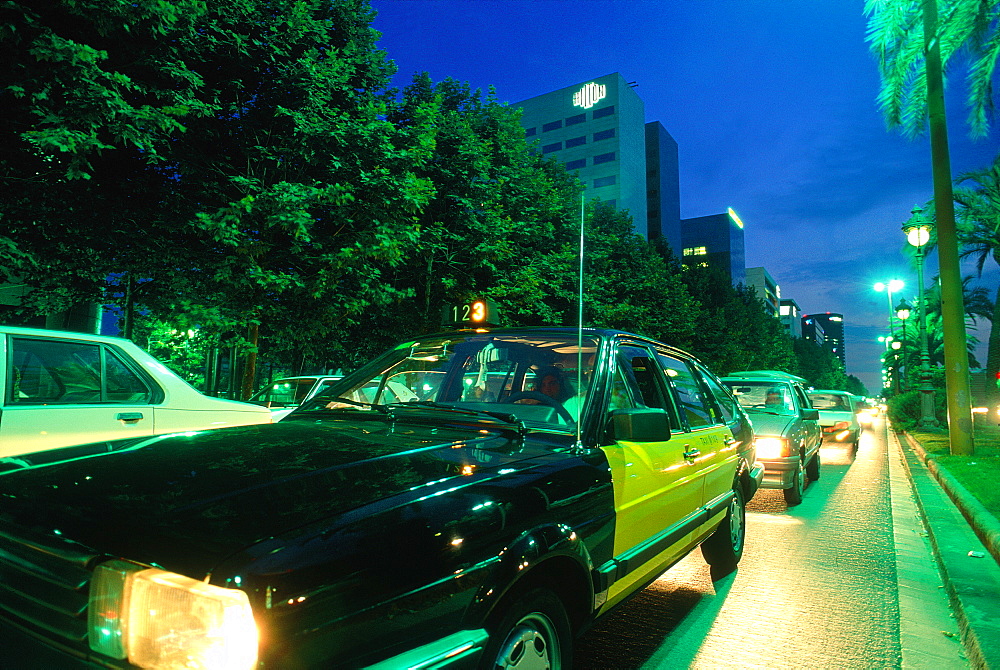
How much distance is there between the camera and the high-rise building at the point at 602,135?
68562 mm

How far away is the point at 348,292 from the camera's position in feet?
42.8

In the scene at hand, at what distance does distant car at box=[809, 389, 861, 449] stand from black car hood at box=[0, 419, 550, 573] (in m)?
14.5

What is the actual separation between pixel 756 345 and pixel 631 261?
97.9 ft

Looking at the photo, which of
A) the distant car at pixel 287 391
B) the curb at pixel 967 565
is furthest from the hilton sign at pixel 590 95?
the curb at pixel 967 565

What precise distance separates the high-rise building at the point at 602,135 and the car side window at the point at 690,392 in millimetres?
61615

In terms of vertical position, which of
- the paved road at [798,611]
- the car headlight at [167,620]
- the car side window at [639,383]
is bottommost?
the paved road at [798,611]

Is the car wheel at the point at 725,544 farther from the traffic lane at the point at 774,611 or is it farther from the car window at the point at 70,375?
the car window at the point at 70,375

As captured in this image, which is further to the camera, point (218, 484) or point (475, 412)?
point (475, 412)

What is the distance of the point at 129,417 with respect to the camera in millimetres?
4453

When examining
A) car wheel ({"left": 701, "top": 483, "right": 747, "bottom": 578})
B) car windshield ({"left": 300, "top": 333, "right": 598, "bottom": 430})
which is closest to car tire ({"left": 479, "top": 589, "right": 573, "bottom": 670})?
car windshield ({"left": 300, "top": 333, "right": 598, "bottom": 430})

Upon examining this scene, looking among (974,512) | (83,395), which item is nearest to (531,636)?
(83,395)

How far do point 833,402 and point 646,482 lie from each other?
15.3 meters

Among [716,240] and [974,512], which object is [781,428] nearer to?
[974,512]

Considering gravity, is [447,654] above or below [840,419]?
below
